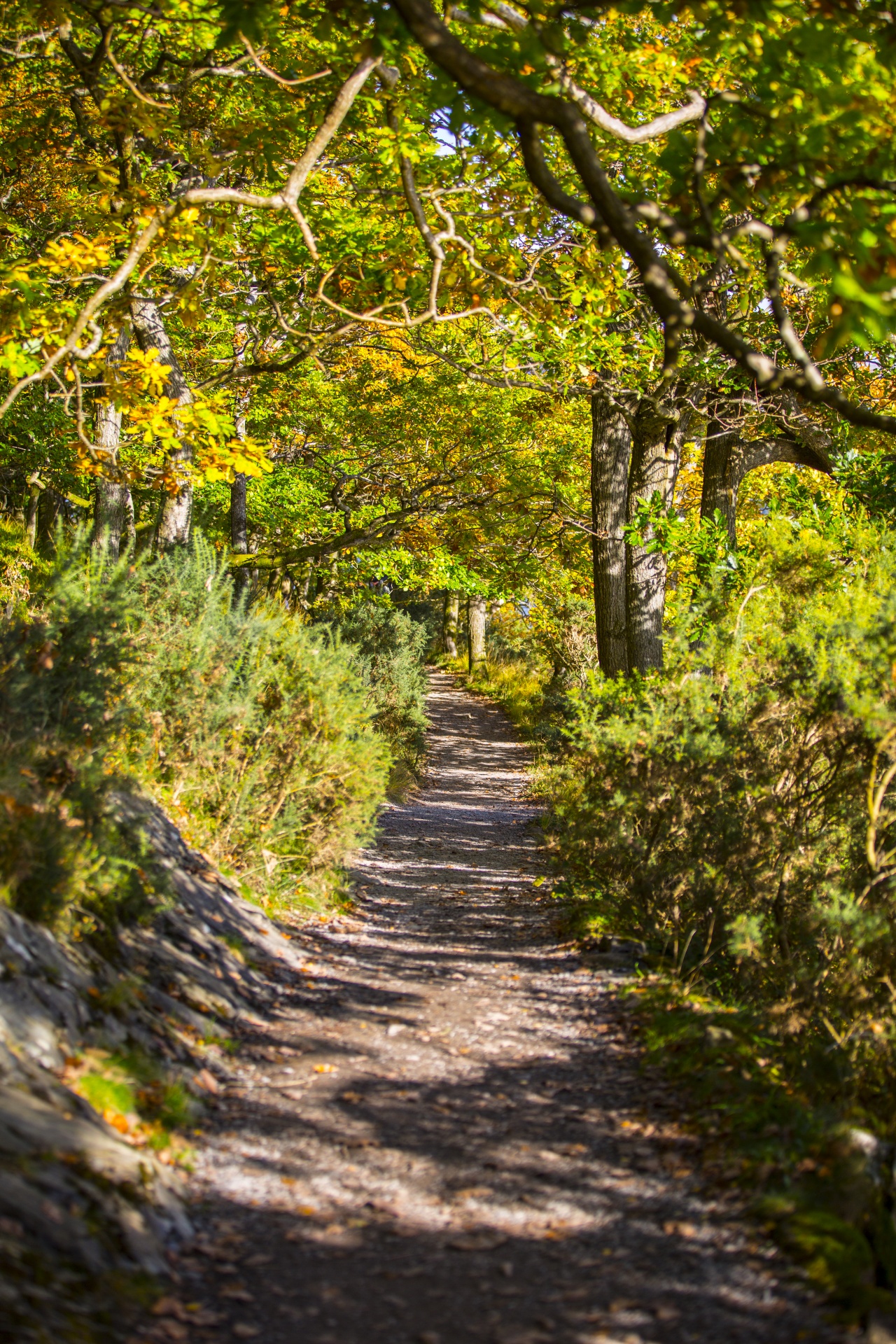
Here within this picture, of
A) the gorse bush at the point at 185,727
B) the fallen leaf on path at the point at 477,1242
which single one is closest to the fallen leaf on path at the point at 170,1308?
the fallen leaf on path at the point at 477,1242

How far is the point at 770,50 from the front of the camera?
415 centimetres

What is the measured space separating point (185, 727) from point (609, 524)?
6.72 m

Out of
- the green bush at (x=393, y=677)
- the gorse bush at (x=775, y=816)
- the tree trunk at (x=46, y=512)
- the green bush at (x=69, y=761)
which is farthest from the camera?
the tree trunk at (x=46, y=512)

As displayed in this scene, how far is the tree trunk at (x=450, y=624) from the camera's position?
36.8 metres

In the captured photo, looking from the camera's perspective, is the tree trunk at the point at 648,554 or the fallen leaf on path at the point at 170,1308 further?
the tree trunk at the point at 648,554

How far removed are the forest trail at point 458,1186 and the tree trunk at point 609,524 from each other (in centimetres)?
610

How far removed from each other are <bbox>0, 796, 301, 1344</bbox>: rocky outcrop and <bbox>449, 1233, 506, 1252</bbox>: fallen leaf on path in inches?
34.0

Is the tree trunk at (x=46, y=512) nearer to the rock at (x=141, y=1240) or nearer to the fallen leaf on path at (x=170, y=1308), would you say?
the rock at (x=141, y=1240)

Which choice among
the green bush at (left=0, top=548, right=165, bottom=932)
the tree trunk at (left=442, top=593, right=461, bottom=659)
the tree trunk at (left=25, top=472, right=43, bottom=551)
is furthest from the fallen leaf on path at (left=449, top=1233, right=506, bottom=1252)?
the tree trunk at (left=442, top=593, right=461, bottom=659)

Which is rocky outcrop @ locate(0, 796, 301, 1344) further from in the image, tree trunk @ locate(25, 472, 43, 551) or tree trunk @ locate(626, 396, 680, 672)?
tree trunk @ locate(25, 472, 43, 551)

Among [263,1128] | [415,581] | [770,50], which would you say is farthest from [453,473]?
[263,1128]

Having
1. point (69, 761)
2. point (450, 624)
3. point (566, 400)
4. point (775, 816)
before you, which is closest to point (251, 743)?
point (69, 761)

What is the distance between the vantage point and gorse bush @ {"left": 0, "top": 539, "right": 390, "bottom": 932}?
4.82m

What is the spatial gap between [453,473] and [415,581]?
73.2 inches
